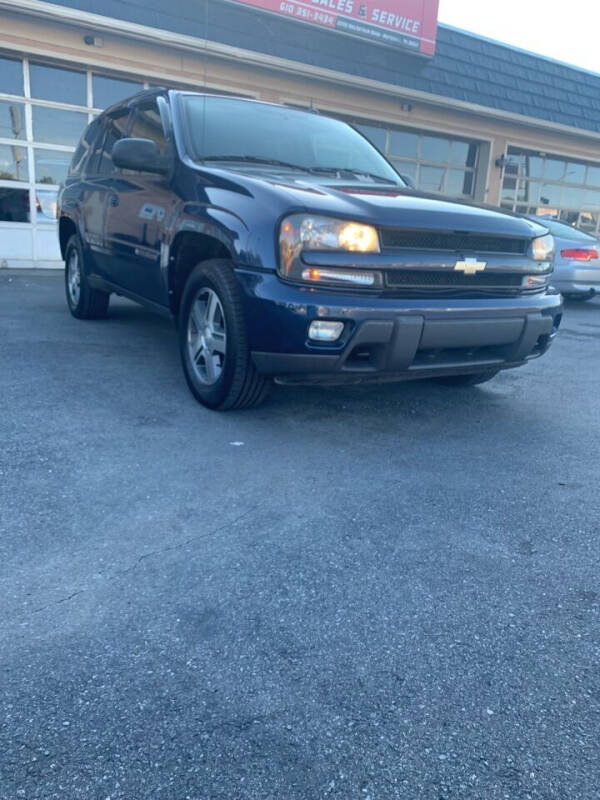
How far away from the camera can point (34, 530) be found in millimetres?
2318

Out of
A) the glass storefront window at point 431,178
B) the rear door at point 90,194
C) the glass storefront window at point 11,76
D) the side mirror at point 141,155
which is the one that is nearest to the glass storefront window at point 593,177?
the glass storefront window at point 431,178

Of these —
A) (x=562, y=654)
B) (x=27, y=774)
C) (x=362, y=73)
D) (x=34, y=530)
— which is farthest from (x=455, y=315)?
(x=362, y=73)

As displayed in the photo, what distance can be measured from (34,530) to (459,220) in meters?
2.40

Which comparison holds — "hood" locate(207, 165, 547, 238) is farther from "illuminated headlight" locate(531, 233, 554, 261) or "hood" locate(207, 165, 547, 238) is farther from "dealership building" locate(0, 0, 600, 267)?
"dealership building" locate(0, 0, 600, 267)

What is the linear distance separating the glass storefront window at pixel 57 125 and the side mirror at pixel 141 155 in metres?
6.61

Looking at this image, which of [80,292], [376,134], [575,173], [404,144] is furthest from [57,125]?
[575,173]

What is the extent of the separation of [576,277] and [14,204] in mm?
8010

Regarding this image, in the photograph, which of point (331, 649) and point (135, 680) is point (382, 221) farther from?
point (135, 680)

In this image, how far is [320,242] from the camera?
119 inches

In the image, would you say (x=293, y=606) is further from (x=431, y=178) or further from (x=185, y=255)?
(x=431, y=178)

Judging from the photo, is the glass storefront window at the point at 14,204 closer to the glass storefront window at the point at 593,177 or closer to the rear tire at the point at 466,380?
the rear tire at the point at 466,380

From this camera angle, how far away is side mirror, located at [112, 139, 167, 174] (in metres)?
3.91

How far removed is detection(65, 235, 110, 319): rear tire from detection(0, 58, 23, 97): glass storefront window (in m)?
4.55

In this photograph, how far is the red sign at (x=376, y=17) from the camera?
34.4 ft
